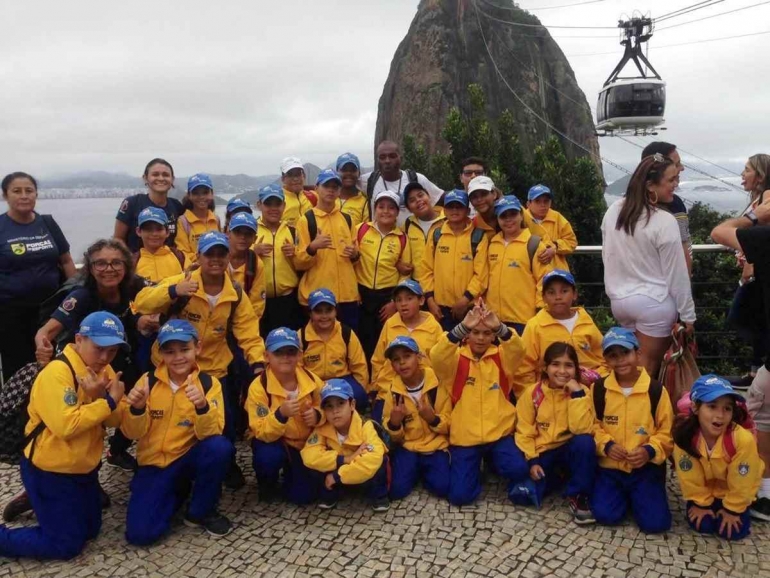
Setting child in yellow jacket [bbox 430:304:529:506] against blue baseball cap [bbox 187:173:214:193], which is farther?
blue baseball cap [bbox 187:173:214:193]

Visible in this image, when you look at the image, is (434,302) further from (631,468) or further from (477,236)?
(631,468)

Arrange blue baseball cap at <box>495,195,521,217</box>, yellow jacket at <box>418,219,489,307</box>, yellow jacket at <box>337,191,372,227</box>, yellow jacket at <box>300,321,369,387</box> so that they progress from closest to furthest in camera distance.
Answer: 1. yellow jacket at <box>300,321,369,387</box>
2. blue baseball cap at <box>495,195,521,217</box>
3. yellow jacket at <box>418,219,489,307</box>
4. yellow jacket at <box>337,191,372,227</box>

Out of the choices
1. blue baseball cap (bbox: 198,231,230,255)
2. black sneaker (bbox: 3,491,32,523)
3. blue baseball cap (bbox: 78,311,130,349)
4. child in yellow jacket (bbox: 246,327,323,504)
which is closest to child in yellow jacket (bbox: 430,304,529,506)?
child in yellow jacket (bbox: 246,327,323,504)

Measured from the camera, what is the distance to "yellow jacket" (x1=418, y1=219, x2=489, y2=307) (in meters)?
5.02

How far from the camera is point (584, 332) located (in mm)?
4324

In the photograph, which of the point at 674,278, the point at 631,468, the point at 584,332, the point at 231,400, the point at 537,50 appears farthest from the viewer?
the point at 537,50

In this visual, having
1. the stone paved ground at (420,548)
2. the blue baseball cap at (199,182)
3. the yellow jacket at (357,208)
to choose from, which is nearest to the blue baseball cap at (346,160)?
the yellow jacket at (357,208)

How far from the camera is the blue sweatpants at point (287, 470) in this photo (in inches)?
156

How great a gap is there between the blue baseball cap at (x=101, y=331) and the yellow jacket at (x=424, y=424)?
1.90 m

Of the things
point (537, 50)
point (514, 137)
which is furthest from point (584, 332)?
point (537, 50)

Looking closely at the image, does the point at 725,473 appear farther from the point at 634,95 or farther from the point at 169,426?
the point at 634,95

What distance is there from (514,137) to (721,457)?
283 inches

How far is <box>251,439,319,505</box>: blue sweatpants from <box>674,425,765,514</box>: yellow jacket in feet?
7.79

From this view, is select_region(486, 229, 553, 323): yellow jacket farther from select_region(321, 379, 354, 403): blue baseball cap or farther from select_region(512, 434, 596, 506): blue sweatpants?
select_region(321, 379, 354, 403): blue baseball cap
